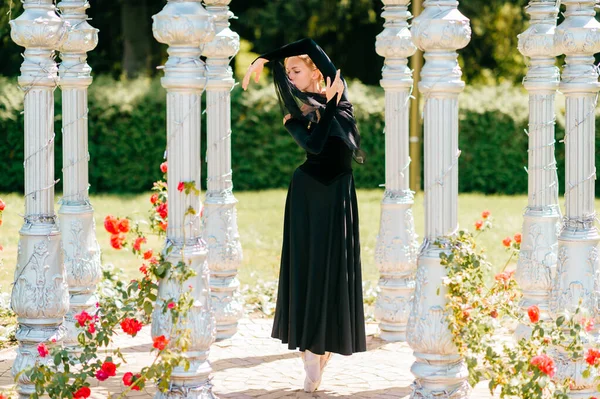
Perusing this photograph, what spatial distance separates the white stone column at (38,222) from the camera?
5539 mm

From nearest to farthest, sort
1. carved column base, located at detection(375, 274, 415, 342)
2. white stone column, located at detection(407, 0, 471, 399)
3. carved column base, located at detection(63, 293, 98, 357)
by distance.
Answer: white stone column, located at detection(407, 0, 471, 399), carved column base, located at detection(63, 293, 98, 357), carved column base, located at detection(375, 274, 415, 342)


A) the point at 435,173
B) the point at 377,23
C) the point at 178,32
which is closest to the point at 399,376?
the point at 435,173

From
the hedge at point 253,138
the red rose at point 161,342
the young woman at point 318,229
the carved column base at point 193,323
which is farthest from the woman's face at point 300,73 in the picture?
the hedge at point 253,138

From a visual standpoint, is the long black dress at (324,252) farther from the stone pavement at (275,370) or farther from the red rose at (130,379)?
the red rose at (130,379)

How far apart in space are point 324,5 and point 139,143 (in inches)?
212

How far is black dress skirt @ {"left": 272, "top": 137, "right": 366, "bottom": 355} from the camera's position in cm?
603

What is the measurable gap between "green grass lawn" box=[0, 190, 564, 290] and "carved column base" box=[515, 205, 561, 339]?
12.7 ft

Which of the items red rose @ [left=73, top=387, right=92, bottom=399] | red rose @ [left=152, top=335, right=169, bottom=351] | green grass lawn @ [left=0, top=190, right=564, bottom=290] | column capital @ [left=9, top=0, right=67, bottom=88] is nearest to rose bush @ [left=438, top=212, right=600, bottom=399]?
red rose @ [left=152, top=335, right=169, bottom=351]

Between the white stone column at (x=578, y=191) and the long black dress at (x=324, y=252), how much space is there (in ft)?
3.92

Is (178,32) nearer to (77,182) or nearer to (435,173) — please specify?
(435,173)

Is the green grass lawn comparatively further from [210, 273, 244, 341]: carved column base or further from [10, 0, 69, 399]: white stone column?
[10, 0, 69, 399]: white stone column

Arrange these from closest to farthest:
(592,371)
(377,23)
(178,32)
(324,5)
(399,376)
→ (178,32) → (592,371) → (399,376) → (324,5) → (377,23)

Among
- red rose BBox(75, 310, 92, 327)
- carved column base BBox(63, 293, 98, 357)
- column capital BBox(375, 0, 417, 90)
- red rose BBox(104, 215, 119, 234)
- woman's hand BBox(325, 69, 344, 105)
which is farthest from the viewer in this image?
column capital BBox(375, 0, 417, 90)

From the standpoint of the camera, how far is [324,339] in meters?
6.01
